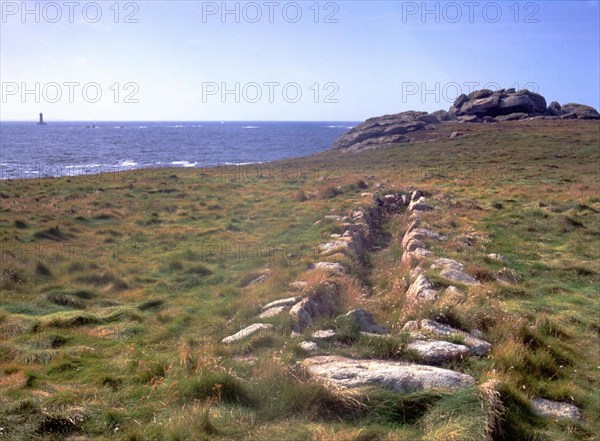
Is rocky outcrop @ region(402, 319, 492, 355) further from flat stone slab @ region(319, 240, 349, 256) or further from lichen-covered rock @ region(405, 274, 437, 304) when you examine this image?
flat stone slab @ region(319, 240, 349, 256)

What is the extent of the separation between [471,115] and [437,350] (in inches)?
3496

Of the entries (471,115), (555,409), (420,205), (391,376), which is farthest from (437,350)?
(471,115)

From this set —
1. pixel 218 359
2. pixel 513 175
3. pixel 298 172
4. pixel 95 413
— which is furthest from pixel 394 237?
pixel 298 172

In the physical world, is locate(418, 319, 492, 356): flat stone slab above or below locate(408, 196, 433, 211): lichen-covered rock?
below

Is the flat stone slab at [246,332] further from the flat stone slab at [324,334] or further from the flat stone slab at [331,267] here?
the flat stone slab at [331,267]

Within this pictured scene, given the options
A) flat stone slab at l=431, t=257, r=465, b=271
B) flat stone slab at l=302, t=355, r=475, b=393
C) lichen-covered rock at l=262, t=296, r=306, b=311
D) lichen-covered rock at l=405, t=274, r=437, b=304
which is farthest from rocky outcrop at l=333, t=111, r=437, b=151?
flat stone slab at l=302, t=355, r=475, b=393

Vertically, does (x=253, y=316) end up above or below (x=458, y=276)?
below

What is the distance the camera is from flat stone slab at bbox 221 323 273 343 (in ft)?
25.7

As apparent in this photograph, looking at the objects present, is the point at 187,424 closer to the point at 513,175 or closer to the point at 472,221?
the point at 472,221

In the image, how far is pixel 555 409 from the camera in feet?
19.6

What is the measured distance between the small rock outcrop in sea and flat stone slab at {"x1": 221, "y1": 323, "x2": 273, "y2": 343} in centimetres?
6237

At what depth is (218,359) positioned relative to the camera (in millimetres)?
6578

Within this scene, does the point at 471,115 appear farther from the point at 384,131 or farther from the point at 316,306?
the point at 316,306

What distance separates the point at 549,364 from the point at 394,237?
10392 mm
